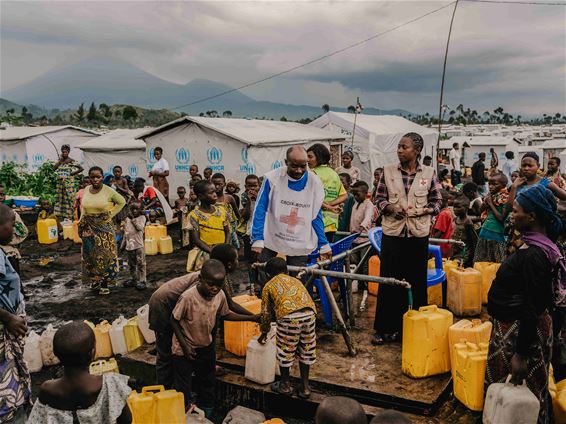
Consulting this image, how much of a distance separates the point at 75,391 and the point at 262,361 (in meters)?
1.93

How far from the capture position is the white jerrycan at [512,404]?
3.00 meters

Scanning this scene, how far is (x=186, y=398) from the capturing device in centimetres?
392

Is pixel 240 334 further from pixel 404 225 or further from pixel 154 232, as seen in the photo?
pixel 154 232

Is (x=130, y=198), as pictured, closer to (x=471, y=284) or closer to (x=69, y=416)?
(x=471, y=284)

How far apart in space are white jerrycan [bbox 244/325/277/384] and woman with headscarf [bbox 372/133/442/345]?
108 centimetres

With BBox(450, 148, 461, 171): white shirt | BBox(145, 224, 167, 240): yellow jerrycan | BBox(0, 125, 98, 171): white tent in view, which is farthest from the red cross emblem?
BBox(0, 125, 98, 171): white tent

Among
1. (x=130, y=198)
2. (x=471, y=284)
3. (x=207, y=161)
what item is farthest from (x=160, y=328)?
(x=207, y=161)

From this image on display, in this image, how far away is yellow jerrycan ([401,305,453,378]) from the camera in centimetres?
397

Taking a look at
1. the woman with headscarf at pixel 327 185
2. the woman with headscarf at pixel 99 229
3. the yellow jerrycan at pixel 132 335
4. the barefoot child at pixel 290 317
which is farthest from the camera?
the woman with headscarf at pixel 99 229

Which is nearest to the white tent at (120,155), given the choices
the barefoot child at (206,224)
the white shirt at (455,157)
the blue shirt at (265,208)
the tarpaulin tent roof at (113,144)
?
the tarpaulin tent roof at (113,144)

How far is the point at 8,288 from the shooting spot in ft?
9.93

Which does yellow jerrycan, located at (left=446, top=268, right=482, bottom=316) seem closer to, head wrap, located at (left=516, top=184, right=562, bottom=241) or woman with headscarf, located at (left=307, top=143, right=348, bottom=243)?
woman with headscarf, located at (left=307, top=143, right=348, bottom=243)

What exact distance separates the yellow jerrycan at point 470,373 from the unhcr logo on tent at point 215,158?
10467mm

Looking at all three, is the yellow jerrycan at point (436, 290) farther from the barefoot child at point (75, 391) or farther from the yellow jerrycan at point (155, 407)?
the barefoot child at point (75, 391)
